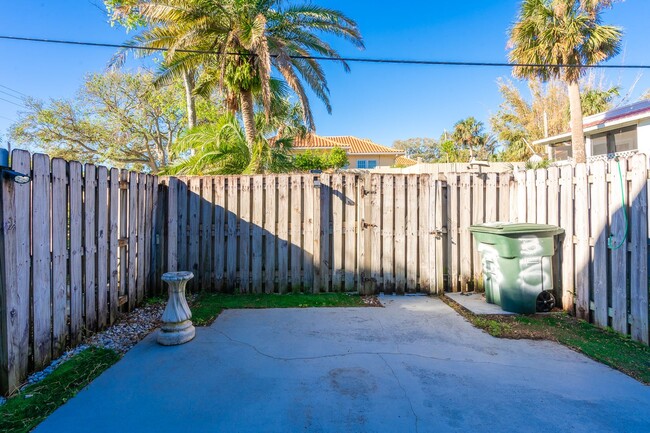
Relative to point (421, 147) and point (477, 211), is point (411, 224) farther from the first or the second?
point (421, 147)

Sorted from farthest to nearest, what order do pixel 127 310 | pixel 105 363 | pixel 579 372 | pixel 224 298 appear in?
pixel 224 298 < pixel 127 310 < pixel 105 363 < pixel 579 372

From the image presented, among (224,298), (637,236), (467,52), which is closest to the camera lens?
(637,236)

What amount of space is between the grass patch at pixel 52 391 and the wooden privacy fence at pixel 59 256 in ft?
0.57

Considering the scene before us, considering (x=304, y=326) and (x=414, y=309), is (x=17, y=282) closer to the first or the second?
(x=304, y=326)

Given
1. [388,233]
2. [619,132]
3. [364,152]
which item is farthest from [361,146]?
[388,233]

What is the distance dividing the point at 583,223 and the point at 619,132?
16158 millimetres

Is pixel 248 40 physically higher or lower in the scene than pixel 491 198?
higher

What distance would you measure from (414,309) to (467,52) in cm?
549

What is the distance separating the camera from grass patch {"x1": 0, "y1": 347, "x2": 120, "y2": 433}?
212cm

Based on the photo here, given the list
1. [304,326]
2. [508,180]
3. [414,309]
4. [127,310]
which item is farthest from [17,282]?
[508,180]

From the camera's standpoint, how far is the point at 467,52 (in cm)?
680

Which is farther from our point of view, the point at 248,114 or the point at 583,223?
the point at 248,114

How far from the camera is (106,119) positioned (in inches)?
839

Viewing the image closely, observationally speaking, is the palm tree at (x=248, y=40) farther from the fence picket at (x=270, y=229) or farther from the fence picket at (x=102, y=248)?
the fence picket at (x=102, y=248)
